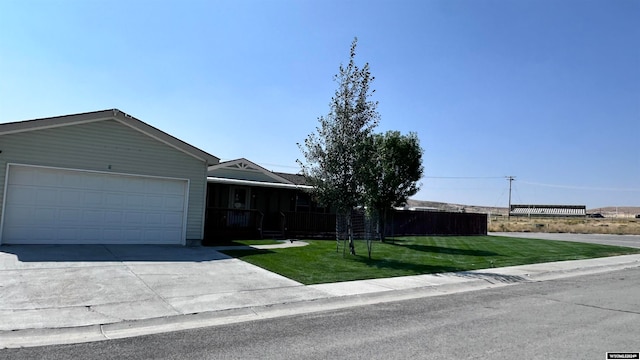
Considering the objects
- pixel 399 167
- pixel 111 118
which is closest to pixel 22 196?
pixel 111 118

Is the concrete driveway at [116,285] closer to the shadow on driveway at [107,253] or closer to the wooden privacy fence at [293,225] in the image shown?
the shadow on driveway at [107,253]

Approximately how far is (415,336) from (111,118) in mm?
12490

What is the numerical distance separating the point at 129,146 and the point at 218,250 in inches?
182

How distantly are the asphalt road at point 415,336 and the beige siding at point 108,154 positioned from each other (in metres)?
9.84

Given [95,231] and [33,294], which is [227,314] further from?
[95,231]

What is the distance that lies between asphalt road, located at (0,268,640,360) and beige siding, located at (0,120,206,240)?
9.84m

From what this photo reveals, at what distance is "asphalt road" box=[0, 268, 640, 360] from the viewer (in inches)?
219

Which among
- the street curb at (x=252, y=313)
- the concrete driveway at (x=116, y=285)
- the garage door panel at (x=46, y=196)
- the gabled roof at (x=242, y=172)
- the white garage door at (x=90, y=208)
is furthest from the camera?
the gabled roof at (x=242, y=172)

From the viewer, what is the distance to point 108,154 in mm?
14844

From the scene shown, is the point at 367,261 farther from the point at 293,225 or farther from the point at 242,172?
the point at 242,172

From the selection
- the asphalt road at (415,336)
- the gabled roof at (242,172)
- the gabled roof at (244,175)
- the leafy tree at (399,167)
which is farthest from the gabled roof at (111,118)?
the asphalt road at (415,336)

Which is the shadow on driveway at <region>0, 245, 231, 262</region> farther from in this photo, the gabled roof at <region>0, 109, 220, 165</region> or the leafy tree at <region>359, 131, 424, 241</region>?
the leafy tree at <region>359, 131, 424, 241</region>

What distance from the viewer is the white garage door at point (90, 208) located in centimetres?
1363

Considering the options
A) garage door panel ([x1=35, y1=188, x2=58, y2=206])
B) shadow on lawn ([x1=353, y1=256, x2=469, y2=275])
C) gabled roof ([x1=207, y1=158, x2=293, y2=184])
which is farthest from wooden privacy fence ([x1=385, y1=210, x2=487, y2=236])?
garage door panel ([x1=35, y1=188, x2=58, y2=206])
